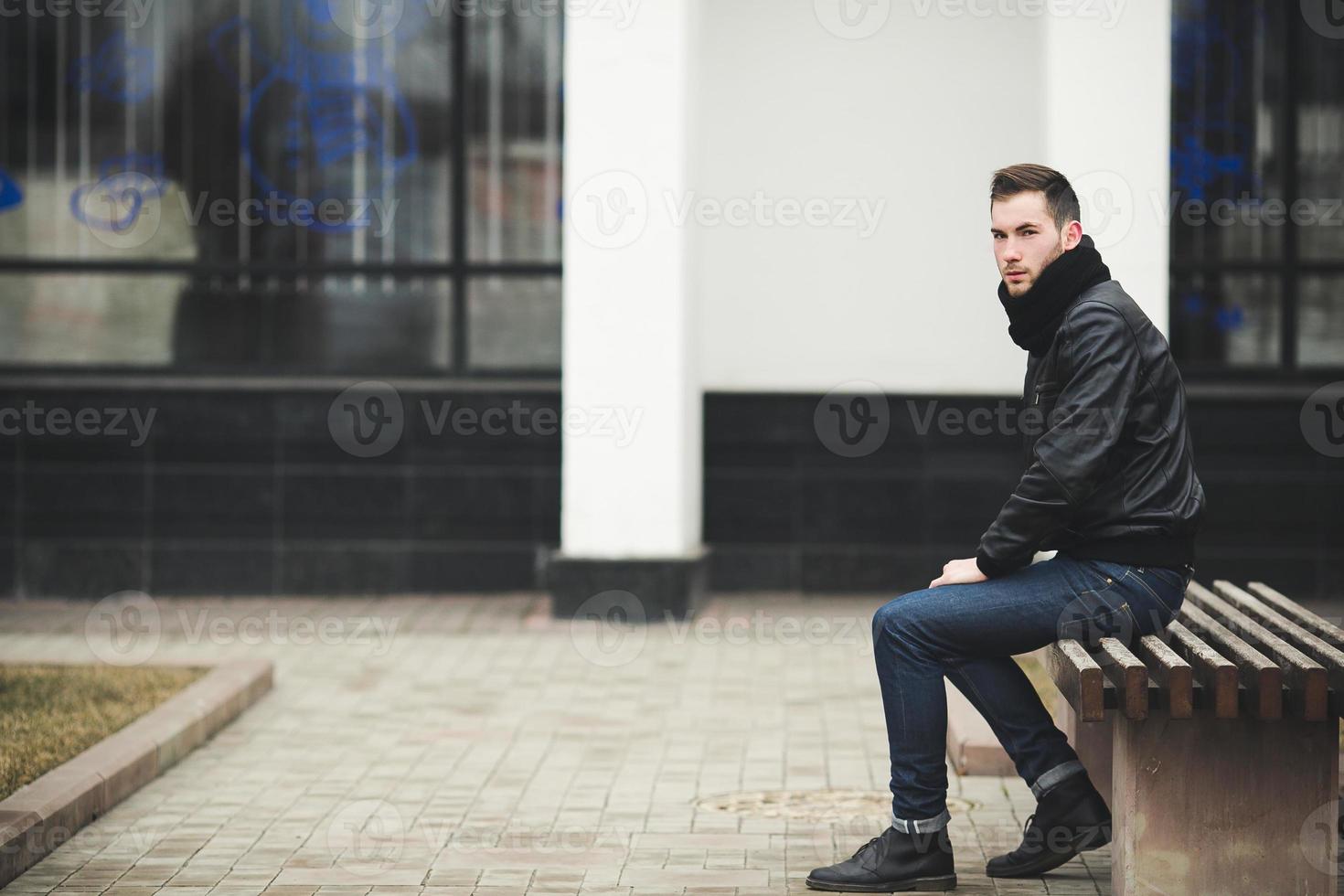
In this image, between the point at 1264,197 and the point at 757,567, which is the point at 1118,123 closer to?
the point at 1264,197

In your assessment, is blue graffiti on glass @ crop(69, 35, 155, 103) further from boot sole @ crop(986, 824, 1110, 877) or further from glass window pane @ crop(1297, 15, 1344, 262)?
boot sole @ crop(986, 824, 1110, 877)

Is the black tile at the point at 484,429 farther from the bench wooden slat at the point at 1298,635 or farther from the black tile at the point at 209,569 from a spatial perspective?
the bench wooden slat at the point at 1298,635

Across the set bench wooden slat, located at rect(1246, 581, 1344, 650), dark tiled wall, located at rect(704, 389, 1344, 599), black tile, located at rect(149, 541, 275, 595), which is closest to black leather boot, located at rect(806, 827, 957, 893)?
bench wooden slat, located at rect(1246, 581, 1344, 650)

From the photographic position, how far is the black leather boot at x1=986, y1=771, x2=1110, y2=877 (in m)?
5.02

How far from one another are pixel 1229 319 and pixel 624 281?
3891 mm

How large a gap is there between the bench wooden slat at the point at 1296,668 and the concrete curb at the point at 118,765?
11.4 feet

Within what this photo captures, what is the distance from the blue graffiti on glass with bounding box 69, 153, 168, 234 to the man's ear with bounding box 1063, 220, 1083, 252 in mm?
8338

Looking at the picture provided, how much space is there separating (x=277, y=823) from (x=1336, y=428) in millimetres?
7671

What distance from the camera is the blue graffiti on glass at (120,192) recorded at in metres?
12.1

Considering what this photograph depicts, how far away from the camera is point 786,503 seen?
469 inches

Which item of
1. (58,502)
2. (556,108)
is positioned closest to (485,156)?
(556,108)

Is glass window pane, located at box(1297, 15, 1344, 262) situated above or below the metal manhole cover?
above

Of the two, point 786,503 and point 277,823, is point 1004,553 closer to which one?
point 277,823

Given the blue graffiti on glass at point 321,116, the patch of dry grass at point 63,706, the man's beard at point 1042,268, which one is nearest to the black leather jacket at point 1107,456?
the man's beard at point 1042,268
